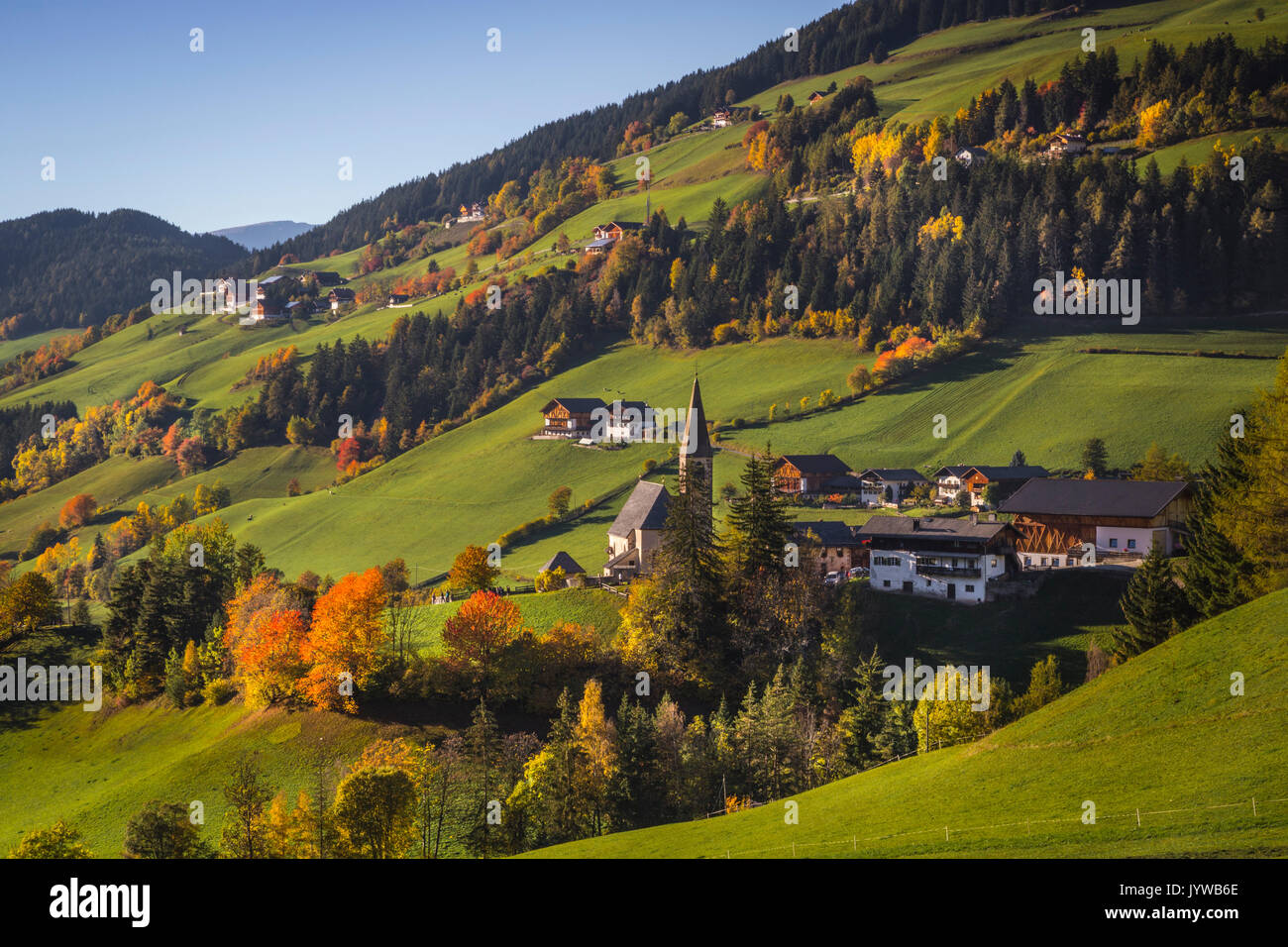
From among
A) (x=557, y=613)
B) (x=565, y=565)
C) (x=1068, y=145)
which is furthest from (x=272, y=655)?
(x=1068, y=145)

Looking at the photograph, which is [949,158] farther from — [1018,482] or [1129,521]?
[1129,521]

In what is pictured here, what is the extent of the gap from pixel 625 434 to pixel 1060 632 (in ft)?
255

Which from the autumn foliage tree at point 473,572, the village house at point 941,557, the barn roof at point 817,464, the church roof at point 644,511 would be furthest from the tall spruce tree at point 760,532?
the barn roof at point 817,464

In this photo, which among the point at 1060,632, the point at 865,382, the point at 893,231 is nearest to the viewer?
the point at 1060,632

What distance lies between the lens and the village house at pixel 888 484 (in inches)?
3910

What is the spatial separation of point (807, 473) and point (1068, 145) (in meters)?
99.5

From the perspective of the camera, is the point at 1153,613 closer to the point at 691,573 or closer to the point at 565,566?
the point at 691,573

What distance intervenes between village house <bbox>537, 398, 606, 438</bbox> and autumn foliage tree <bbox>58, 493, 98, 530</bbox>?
70834 mm

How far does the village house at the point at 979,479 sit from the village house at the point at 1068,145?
3653 inches

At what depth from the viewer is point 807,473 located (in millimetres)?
104438

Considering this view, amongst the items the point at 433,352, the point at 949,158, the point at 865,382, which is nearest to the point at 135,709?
the point at 865,382

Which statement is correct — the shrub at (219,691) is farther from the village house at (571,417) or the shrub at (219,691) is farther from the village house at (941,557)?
the village house at (571,417)

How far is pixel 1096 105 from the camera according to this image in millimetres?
178250

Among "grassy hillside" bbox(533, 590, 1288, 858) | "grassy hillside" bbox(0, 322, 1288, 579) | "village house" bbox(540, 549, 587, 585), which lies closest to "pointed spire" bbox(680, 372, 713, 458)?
"grassy hillside" bbox(0, 322, 1288, 579)
